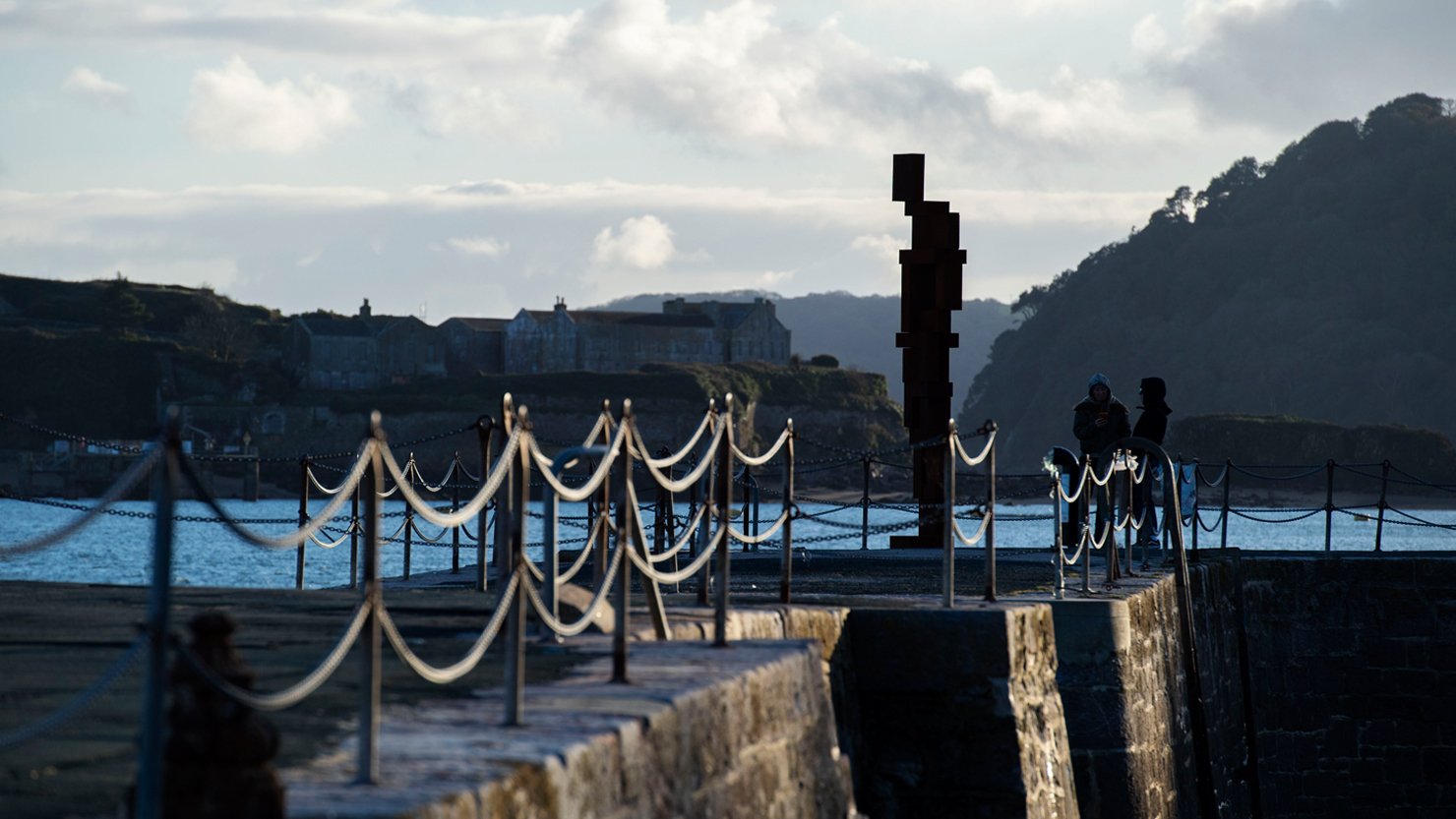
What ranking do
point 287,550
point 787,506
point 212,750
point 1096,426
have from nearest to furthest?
point 212,750
point 787,506
point 1096,426
point 287,550

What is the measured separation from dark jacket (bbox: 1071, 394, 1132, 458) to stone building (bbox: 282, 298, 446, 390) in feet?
408

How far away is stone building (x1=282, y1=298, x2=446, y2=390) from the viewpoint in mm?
139750

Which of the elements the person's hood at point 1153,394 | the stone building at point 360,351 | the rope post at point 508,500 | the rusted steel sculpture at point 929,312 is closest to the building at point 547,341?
the stone building at point 360,351

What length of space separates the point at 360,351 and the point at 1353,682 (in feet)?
429

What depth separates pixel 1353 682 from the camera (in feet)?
51.5

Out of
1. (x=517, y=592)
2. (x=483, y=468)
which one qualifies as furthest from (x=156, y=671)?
(x=483, y=468)

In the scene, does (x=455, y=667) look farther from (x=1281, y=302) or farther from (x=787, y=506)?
(x=1281, y=302)

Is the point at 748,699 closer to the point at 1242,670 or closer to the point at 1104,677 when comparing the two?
the point at 1104,677

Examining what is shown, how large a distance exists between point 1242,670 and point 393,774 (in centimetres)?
1240

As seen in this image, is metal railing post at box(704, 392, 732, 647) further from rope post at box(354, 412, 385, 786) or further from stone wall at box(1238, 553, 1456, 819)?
stone wall at box(1238, 553, 1456, 819)

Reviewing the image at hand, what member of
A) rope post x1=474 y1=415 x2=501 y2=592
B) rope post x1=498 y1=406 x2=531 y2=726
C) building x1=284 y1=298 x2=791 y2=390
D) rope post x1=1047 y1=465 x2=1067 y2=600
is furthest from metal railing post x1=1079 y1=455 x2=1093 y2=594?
building x1=284 y1=298 x2=791 y2=390

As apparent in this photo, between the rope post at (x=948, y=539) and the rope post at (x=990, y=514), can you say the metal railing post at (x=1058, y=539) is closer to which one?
the rope post at (x=990, y=514)

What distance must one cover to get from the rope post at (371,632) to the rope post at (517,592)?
0.53 meters

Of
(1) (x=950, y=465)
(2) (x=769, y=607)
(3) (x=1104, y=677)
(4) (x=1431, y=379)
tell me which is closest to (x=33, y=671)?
(2) (x=769, y=607)
